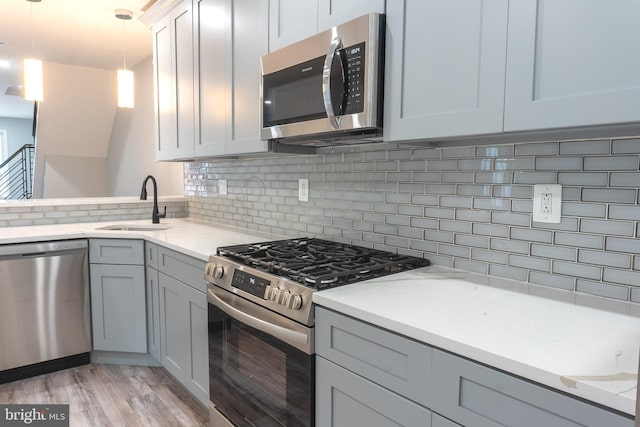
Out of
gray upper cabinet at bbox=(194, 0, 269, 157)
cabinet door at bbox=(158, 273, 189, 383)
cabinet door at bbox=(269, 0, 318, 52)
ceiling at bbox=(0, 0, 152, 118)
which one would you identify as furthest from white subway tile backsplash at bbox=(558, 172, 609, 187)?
ceiling at bbox=(0, 0, 152, 118)

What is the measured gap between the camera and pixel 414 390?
107 cm

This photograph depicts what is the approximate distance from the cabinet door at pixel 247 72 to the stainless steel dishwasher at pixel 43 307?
1376mm

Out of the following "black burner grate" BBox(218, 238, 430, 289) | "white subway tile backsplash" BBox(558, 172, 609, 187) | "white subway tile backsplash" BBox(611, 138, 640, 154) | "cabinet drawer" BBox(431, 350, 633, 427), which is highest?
"white subway tile backsplash" BBox(611, 138, 640, 154)

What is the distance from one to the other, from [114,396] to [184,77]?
2.07 m

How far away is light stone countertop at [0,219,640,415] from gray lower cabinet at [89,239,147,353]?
1.85 metres

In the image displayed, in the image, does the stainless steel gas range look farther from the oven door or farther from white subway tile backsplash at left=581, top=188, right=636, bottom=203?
white subway tile backsplash at left=581, top=188, right=636, bottom=203

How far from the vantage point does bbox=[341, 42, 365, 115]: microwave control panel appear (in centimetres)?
150

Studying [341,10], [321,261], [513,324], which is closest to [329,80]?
[341,10]

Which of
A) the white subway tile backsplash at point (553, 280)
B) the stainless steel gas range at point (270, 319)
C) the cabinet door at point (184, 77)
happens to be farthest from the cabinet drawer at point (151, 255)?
the white subway tile backsplash at point (553, 280)

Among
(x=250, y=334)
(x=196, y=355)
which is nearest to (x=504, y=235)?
(x=250, y=334)

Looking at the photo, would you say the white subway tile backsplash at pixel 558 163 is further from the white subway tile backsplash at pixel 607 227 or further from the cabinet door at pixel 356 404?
the cabinet door at pixel 356 404

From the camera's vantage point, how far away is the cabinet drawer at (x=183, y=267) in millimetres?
2114

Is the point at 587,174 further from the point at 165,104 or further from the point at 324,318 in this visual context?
the point at 165,104

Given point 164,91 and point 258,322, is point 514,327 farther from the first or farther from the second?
point 164,91
